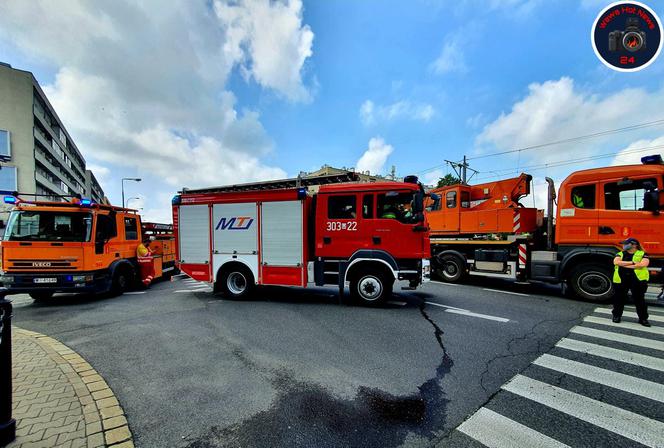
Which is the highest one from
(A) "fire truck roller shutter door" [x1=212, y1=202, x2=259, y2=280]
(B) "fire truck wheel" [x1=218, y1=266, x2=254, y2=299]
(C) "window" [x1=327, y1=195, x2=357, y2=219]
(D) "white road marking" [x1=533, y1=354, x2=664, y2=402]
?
(C) "window" [x1=327, y1=195, x2=357, y2=219]

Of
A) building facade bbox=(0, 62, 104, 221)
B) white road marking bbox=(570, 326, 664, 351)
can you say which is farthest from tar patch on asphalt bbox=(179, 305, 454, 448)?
building facade bbox=(0, 62, 104, 221)

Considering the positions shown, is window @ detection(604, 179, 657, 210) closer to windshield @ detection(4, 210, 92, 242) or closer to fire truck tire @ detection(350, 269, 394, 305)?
fire truck tire @ detection(350, 269, 394, 305)

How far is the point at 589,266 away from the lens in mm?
7465

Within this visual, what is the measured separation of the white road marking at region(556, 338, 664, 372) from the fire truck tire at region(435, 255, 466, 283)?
5249mm

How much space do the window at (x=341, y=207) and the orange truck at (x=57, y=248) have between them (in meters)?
6.34

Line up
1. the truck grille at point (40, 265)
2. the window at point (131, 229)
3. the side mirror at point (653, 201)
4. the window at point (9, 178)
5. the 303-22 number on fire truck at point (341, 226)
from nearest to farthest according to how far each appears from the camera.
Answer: the side mirror at point (653, 201) → the 303-22 number on fire truck at point (341, 226) → the truck grille at point (40, 265) → the window at point (131, 229) → the window at point (9, 178)

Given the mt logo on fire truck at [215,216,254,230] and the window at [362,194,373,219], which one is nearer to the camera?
the window at [362,194,373,219]

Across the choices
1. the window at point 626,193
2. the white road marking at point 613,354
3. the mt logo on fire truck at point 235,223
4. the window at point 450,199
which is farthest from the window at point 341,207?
the window at point 626,193

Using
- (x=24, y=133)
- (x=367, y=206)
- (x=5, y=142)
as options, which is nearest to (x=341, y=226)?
(x=367, y=206)

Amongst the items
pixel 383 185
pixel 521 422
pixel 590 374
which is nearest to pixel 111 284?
pixel 383 185

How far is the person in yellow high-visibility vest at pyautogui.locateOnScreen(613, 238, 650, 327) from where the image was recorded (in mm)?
5500

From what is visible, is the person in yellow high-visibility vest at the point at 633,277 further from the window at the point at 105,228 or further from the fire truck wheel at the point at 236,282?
the window at the point at 105,228

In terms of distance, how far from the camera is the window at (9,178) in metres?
34.6

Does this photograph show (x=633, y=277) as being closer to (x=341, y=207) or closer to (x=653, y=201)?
(x=653, y=201)
